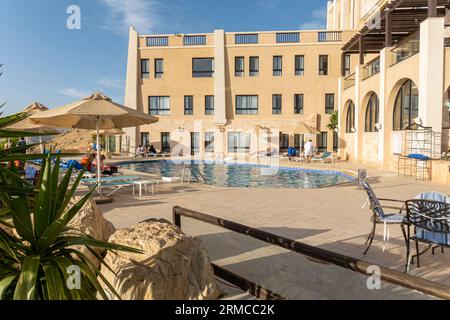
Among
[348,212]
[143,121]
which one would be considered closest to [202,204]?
[143,121]

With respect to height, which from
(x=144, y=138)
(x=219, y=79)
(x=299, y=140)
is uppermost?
(x=219, y=79)

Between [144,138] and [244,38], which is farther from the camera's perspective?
[144,138]

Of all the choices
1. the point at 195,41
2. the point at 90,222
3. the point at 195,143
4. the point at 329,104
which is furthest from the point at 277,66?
the point at 90,222

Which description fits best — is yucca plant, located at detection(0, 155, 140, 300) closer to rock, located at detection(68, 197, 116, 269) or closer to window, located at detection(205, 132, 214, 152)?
rock, located at detection(68, 197, 116, 269)

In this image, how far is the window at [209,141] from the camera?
1144 inches

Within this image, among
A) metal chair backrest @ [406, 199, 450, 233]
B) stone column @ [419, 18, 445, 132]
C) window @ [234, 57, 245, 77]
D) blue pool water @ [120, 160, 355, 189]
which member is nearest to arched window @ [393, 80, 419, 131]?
stone column @ [419, 18, 445, 132]

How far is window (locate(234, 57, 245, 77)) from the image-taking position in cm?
2864

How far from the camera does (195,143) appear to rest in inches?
1153

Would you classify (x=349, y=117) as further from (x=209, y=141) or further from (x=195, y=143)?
(x=195, y=143)

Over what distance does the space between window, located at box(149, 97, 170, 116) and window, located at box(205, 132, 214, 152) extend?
4192 millimetres

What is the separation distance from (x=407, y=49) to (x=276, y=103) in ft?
50.4

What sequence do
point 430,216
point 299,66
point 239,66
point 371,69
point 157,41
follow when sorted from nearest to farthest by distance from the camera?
point 430,216
point 371,69
point 299,66
point 239,66
point 157,41

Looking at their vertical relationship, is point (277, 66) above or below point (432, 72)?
above
